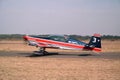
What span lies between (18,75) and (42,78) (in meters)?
1.43

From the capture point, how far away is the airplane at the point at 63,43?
876 inches

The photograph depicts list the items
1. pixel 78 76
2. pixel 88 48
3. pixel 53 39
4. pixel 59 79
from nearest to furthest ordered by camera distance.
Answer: pixel 59 79 → pixel 78 76 → pixel 88 48 → pixel 53 39

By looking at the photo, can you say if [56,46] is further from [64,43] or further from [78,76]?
[78,76]

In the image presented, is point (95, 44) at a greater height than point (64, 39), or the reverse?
point (64, 39)

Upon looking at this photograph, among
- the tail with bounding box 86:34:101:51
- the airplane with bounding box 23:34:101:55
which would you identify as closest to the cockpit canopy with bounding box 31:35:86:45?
the airplane with bounding box 23:34:101:55

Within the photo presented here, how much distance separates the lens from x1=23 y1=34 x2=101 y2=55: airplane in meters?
22.2

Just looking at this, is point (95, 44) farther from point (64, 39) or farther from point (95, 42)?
point (64, 39)

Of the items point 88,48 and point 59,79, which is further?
point 88,48

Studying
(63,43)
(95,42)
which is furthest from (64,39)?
(95,42)

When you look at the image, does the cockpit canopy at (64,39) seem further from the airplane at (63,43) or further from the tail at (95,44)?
the tail at (95,44)

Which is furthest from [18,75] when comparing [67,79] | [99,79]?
[99,79]

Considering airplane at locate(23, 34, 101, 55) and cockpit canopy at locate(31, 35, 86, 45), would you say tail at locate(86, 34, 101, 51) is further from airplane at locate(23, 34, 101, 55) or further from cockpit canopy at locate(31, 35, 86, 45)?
cockpit canopy at locate(31, 35, 86, 45)

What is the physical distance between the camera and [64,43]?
2327 centimetres

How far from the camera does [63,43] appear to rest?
23.3 meters
